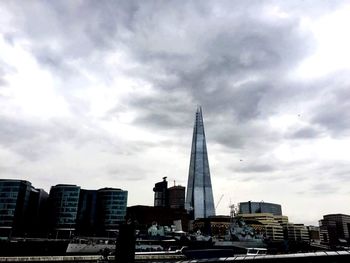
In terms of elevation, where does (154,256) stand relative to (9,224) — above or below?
below

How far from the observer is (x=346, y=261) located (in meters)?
45.7

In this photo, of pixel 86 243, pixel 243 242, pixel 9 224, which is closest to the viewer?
pixel 86 243

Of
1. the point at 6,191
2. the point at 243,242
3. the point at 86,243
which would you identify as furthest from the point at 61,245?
the point at 243,242

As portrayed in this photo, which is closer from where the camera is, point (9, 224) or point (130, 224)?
point (130, 224)

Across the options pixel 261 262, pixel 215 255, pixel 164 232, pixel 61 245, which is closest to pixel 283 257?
pixel 261 262

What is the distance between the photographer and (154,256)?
9744 centimetres

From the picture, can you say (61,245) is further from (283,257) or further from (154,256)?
(283,257)

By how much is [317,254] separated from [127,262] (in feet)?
95.8

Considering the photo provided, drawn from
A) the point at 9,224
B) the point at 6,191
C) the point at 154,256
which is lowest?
the point at 154,256

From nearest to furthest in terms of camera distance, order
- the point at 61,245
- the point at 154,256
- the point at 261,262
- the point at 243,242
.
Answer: the point at 261,262 → the point at 154,256 → the point at 243,242 → the point at 61,245

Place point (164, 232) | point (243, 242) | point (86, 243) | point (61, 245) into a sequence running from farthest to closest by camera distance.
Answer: point (164, 232)
point (61, 245)
point (243, 242)
point (86, 243)

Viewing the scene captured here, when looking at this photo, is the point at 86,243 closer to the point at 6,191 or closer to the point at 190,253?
the point at 190,253

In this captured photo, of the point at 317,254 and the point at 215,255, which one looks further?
the point at 215,255

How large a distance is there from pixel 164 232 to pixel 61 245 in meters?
55.2
